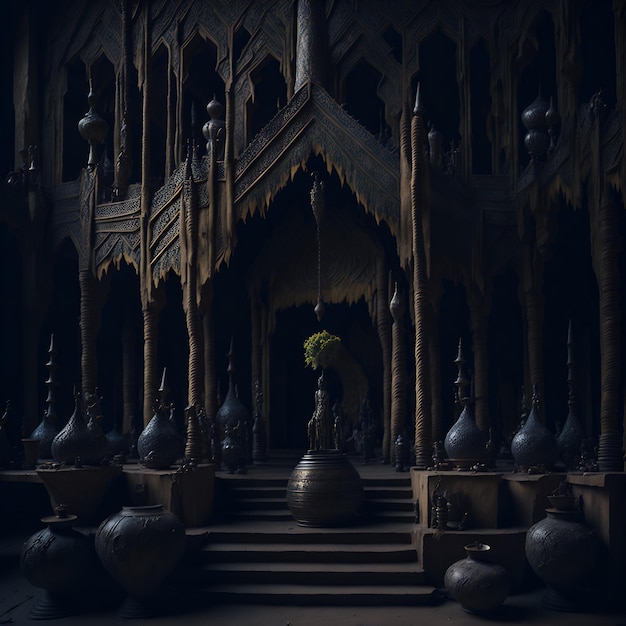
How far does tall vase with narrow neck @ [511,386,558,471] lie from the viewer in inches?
393

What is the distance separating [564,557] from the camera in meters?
8.34

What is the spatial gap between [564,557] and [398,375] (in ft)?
15.9

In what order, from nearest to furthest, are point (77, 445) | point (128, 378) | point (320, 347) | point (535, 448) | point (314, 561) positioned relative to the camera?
point (314, 561), point (535, 448), point (77, 445), point (320, 347), point (128, 378)

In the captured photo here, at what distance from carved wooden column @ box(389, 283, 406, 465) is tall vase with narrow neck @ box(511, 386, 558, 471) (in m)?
2.82

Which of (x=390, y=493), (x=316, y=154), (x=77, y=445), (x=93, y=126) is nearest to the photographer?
(x=77, y=445)

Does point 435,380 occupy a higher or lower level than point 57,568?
higher

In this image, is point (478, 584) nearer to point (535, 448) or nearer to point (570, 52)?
point (535, 448)

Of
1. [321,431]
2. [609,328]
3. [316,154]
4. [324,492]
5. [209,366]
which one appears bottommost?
[324,492]

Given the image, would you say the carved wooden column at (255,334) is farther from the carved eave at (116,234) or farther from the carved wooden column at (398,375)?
the carved wooden column at (398,375)

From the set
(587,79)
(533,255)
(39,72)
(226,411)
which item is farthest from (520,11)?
(39,72)

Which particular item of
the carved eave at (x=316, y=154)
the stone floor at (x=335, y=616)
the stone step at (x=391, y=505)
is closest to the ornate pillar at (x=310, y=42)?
the carved eave at (x=316, y=154)

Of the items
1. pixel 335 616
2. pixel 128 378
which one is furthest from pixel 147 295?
pixel 335 616

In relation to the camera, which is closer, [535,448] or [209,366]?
[535,448]

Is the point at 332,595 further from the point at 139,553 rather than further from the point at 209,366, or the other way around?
the point at 209,366
